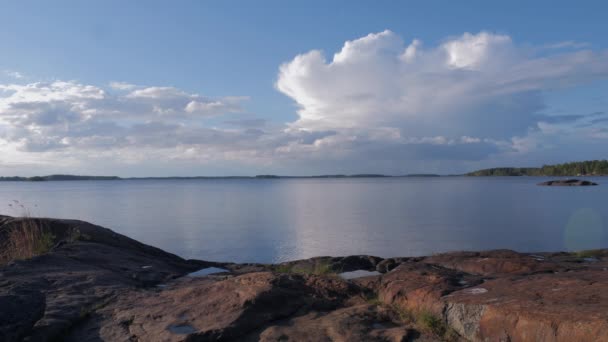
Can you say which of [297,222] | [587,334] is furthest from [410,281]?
[297,222]

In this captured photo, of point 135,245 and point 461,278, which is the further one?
point 135,245

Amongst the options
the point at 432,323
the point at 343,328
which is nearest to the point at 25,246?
the point at 343,328

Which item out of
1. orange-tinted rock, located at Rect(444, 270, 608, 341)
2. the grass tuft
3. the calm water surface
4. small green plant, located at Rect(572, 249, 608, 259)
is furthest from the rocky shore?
the calm water surface

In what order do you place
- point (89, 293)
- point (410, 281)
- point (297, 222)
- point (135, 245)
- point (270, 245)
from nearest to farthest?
point (410, 281)
point (89, 293)
point (135, 245)
point (270, 245)
point (297, 222)

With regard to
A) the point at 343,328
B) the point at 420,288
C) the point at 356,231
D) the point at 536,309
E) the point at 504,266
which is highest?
the point at 536,309

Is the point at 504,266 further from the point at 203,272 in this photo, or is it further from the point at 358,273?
the point at 203,272

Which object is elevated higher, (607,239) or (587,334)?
(587,334)

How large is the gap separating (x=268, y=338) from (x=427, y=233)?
882 inches

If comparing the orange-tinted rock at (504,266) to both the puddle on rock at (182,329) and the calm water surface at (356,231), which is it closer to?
the puddle on rock at (182,329)

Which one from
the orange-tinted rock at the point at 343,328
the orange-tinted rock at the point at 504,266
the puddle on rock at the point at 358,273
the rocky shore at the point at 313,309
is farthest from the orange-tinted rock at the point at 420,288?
the puddle on rock at the point at 358,273

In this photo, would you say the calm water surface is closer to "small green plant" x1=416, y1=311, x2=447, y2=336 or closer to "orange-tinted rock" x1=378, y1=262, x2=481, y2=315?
"orange-tinted rock" x1=378, y1=262, x2=481, y2=315

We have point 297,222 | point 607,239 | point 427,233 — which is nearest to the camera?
point 607,239

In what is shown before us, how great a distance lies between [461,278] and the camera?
7348 mm

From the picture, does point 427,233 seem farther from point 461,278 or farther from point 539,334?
point 539,334
